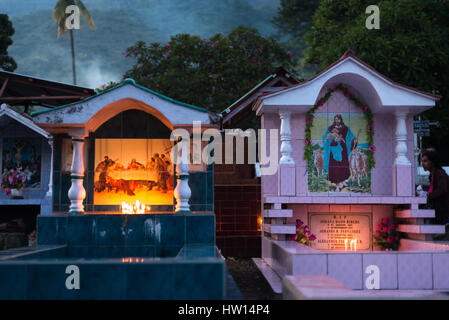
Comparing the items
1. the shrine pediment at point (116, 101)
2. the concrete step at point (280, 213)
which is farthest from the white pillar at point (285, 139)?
the shrine pediment at point (116, 101)

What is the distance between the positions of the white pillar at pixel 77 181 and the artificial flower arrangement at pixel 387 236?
744 centimetres

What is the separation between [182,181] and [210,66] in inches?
796

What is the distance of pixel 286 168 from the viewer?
12.6m

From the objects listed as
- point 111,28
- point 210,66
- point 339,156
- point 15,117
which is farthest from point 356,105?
point 111,28

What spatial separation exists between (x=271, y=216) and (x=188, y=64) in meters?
20.2

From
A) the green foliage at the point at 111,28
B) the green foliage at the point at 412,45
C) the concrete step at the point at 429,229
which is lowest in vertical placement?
the concrete step at the point at 429,229

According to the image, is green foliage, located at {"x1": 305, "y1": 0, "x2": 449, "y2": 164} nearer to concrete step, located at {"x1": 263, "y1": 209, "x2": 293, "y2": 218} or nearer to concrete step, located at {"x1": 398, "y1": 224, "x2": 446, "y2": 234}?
concrete step, located at {"x1": 398, "y1": 224, "x2": 446, "y2": 234}

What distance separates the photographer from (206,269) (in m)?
6.36

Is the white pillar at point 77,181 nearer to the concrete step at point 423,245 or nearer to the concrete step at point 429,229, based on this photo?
the concrete step at point 423,245

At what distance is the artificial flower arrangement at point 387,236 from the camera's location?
12906 mm

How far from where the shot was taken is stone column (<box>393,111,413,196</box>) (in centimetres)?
1286

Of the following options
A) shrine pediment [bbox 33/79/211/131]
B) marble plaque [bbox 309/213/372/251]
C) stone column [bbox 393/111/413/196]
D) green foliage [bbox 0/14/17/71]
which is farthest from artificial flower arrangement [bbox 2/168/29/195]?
green foliage [bbox 0/14/17/71]

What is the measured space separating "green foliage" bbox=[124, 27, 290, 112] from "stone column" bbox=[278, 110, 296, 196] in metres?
15.9

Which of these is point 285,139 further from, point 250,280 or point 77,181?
point 77,181
